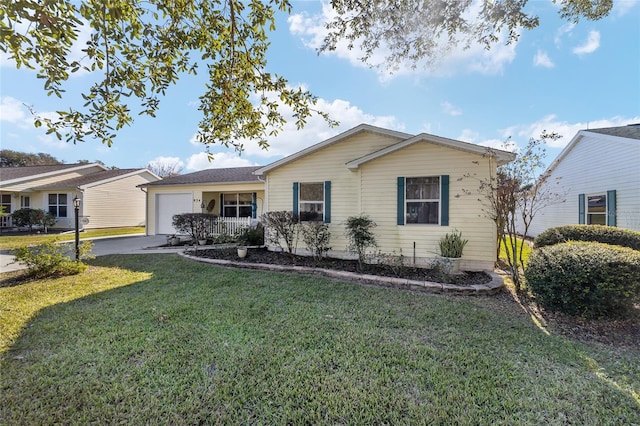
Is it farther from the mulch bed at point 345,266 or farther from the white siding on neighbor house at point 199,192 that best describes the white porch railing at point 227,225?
the mulch bed at point 345,266

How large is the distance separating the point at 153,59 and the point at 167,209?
1222 centimetres

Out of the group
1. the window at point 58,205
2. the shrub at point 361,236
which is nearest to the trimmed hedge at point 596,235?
the shrub at point 361,236

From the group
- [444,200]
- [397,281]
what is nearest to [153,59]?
[397,281]

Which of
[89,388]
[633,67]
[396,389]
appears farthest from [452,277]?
[633,67]

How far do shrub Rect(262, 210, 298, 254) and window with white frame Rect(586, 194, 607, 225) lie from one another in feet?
38.4

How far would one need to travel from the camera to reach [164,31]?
3.97 metres

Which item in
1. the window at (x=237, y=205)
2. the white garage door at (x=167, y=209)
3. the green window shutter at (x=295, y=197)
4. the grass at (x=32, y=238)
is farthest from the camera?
the window at (x=237, y=205)

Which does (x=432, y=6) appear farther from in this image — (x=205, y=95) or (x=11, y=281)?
(x=11, y=281)

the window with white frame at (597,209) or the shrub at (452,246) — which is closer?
the shrub at (452,246)

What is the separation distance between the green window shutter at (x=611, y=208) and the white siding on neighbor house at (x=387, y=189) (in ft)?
22.0

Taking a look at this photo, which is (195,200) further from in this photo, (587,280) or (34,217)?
(587,280)

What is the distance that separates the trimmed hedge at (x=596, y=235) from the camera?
20.7ft

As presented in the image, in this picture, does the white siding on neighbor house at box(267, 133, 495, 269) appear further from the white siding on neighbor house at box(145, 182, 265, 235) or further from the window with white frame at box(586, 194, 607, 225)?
the window with white frame at box(586, 194, 607, 225)

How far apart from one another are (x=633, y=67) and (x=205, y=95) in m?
11.2
